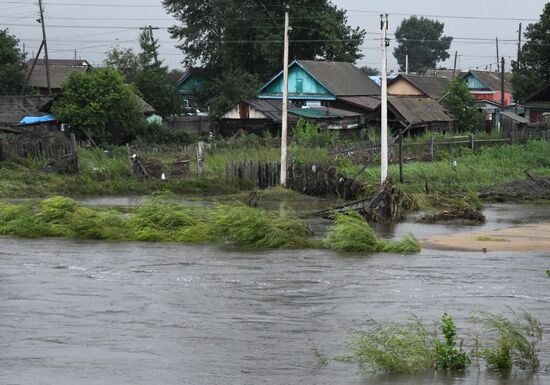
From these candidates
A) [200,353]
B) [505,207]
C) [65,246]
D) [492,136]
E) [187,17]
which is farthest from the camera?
[187,17]

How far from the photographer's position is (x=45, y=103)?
5009cm

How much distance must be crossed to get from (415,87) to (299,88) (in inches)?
451

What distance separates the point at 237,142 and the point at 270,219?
20.5 m

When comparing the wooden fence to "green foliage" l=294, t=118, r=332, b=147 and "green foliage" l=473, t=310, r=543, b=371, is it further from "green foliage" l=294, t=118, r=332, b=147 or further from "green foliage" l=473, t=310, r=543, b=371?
"green foliage" l=473, t=310, r=543, b=371

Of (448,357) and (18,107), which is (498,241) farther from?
(18,107)

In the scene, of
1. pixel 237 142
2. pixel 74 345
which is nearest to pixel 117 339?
pixel 74 345

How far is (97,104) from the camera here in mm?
43688

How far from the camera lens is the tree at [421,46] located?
144m

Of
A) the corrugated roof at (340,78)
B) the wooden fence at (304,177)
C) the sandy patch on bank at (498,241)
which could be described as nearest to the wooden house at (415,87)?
the corrugated roof at (340,78)

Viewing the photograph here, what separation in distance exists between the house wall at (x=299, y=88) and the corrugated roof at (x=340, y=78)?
15.2 inches

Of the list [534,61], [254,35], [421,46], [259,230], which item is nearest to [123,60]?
[254,35]

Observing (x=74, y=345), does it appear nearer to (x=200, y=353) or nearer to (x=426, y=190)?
(x=200, y=353)

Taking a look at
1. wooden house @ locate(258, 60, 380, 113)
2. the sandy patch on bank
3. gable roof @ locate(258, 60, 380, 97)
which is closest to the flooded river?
the sandy patch on bank

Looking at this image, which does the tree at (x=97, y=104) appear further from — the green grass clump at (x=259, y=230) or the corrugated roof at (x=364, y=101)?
the green grass clump at (x=259, y=230)
